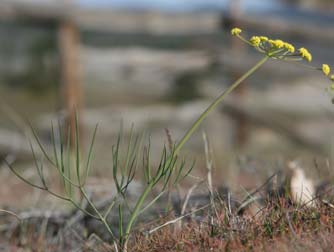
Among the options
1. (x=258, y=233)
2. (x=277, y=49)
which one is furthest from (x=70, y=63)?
(x=258, y=233)

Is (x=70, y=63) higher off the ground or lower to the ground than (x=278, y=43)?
lower

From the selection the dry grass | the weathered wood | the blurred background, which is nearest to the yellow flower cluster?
the dry grass

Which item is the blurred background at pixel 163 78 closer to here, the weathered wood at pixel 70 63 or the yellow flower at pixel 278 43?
the weathered wood at pixel 70 63

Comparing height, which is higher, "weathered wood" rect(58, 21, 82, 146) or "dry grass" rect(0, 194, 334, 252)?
"dry grass" rect(0, 194, 334, 252)

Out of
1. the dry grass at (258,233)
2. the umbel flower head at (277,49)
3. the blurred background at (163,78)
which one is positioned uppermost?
the umbel flower head at (277,49)

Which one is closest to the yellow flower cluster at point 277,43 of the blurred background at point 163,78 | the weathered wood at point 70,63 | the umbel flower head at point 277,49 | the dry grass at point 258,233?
the umbel flower head at point 277,49

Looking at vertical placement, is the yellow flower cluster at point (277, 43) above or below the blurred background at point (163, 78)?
above

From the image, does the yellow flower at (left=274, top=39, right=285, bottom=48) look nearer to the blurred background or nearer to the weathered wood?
the blurred background

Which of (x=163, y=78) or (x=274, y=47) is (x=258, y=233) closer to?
(x=274, y=47)
